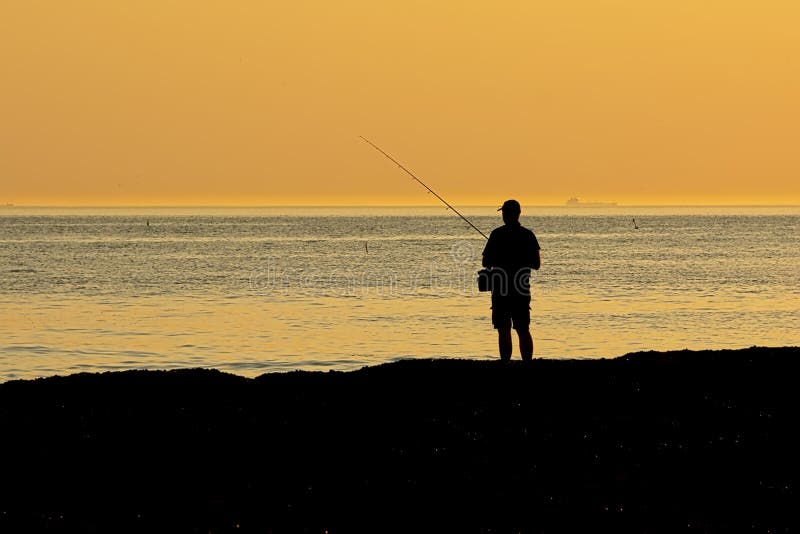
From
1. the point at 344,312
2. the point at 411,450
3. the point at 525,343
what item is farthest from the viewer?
the point at 344,312

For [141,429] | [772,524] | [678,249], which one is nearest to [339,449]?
[141,429]

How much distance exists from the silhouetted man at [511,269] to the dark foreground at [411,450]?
636 millimetres

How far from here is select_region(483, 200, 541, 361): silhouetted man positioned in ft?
40.2

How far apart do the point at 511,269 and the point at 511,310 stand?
44cm

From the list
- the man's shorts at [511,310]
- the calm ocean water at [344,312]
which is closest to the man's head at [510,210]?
the man's shorts at [511,310]

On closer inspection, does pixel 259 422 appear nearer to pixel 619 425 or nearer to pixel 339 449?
pixel 339 449

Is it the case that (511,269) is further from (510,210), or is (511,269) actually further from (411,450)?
(411,450)

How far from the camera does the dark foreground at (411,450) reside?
729 cm

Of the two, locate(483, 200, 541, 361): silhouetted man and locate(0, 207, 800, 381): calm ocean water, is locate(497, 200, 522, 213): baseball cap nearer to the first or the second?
locate(483, 200, 541, 361): silhouetted man

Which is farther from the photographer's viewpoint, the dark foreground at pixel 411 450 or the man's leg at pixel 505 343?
the man's leg at pixel 505 343

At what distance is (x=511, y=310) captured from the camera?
484 inches

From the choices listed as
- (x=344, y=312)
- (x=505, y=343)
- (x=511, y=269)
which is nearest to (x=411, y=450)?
(x=505, y=343)

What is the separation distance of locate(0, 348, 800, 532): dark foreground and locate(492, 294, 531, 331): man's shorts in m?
0.61

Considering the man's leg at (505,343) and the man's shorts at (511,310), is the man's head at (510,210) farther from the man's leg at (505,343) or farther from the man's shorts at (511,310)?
the man's leg at (505,343)
